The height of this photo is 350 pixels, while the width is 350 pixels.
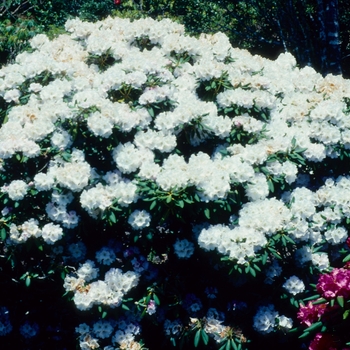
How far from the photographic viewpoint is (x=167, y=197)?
9.22 ft

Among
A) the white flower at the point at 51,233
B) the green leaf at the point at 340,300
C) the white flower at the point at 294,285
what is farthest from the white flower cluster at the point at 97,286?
the green leaf at the point at 340,300

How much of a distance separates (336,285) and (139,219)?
1.21 metres

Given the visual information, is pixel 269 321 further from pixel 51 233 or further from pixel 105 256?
pixel 51 233

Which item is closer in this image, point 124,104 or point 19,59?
point 124,104

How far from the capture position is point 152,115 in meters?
3.19

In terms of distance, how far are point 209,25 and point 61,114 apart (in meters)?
6.56

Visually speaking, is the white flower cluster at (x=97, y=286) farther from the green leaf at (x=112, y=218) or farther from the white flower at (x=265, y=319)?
the white flower at (x=265, y=319)

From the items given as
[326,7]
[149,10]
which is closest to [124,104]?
[326,7]

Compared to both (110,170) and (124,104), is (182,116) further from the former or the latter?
(110,170)

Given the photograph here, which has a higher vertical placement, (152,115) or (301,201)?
(152,115)

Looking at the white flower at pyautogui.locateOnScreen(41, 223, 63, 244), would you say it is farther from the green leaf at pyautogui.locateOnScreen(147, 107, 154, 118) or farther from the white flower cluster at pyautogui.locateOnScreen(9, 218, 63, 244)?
the green leaf at pyautogui.locateOnScreen(147, 107, 154, 118)

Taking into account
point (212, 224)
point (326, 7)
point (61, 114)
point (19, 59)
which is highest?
point (326, 7)

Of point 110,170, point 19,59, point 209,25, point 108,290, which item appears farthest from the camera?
point 209,25

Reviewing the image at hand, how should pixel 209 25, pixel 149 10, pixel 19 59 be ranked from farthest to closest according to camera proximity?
pixel 149 10, pixel 209 25, pixel 19 59
